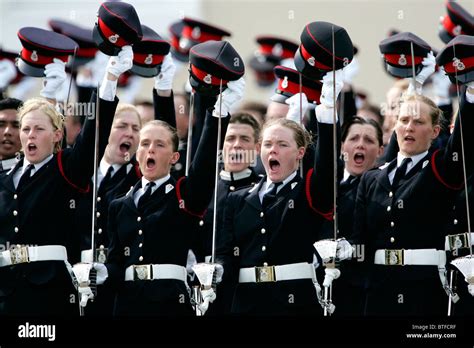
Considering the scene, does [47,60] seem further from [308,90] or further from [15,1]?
[15,1]

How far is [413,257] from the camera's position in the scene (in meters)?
6.50

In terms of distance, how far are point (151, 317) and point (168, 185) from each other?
985mm

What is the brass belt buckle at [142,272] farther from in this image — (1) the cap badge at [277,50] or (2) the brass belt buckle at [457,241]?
(1) the cap badge at [277,50]

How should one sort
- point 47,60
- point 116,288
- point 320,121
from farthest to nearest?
1. point 47,60
2. point 116,288
3. point 320,121

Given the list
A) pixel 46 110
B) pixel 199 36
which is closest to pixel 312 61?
pixel 46 110

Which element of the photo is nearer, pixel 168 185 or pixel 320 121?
pixel 320 121

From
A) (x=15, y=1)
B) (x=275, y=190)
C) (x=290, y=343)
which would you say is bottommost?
(x=290, y=343)

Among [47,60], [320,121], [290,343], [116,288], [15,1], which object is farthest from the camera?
[15,1]

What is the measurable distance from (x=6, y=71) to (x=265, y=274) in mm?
3300

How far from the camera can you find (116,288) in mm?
6832

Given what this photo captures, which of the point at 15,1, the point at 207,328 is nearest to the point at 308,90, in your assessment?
the point at 207,328

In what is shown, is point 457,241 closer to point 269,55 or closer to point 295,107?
point 295,107

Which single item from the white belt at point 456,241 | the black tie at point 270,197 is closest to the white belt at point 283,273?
the black tie at point 270,197

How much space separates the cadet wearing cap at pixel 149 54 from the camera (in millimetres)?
7269
